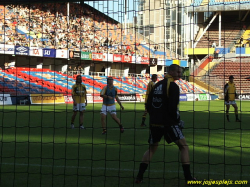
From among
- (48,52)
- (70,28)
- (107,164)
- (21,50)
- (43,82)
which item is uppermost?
(70,28)

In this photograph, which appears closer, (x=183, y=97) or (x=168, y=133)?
(x=168, y=133)

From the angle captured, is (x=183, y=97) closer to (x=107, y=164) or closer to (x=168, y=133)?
(x=107, y=164)

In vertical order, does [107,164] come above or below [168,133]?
below

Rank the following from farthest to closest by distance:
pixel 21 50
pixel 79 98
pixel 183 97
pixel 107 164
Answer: pixel 183 97
pixel 21 50
pixel 79 98
pixel 107 164

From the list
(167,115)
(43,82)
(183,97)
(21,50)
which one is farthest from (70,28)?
(183,97)

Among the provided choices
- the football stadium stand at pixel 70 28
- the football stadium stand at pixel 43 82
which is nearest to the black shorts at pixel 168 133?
the football stadium stand at pixel 70 28

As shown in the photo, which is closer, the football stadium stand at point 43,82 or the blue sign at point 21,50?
the blue sign at point 21,50

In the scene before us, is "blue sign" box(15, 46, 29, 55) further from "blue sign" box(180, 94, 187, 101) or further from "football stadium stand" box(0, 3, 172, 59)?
"blue sign" box(180, 94, 187, 101)

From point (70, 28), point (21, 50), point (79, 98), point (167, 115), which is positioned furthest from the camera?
point (21, 50)

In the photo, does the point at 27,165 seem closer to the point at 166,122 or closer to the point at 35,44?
the point at 166,122

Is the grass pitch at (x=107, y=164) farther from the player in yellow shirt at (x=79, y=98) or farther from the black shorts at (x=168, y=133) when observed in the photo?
the player in yellow shirt at (x=79, y=98)

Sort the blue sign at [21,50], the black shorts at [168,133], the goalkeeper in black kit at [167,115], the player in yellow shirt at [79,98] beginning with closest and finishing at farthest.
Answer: the goalkeeper in black kit at [167,115] → the black shorts at [168,133] → the player in yellow shirt at [79,98] → the blue sign at [21,50]

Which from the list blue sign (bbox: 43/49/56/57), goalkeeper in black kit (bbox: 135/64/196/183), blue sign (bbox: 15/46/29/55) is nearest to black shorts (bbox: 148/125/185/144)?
goalkeeper in black kit (bbox: 135/64/196/183)

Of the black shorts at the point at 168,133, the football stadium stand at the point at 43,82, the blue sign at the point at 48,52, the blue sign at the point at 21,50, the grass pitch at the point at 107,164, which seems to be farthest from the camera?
the blue sign at the point at 48,52
